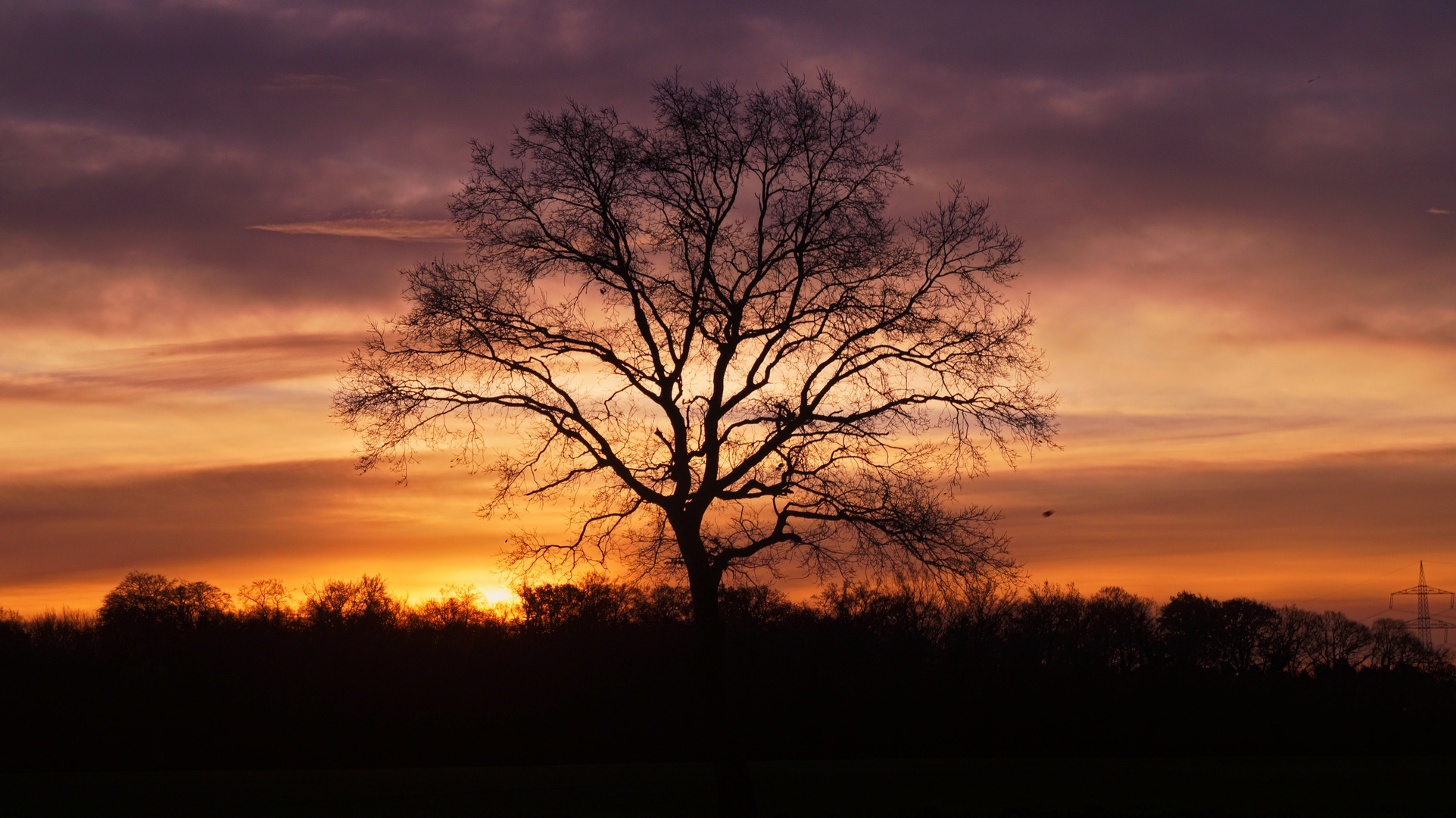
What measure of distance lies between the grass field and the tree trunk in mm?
8352

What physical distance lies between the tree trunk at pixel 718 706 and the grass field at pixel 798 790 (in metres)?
8.35

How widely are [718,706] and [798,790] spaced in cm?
1646

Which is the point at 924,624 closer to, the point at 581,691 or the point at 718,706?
the point at 581,691

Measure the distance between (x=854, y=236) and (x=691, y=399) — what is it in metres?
3.70

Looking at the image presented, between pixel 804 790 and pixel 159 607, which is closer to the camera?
pixel 804 790

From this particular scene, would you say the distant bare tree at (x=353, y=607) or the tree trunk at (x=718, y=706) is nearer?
the tree trunk at (x=718, y=706)

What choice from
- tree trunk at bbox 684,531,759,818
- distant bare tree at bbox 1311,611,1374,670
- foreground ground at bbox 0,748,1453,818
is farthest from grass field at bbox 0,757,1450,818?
distant bare tree at bbox 1311,611,1374,670

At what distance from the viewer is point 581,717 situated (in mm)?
57812

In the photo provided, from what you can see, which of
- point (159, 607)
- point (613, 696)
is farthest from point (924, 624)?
point (159, 607)

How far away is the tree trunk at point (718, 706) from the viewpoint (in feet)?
55.0

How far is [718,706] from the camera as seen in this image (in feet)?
55.7

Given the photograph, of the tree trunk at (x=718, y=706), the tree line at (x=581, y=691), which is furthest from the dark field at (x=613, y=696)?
the tree trunk at (x=718, y=706)

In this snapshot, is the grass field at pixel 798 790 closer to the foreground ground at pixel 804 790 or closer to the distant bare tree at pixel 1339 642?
the foreground ground at pixel 804 790

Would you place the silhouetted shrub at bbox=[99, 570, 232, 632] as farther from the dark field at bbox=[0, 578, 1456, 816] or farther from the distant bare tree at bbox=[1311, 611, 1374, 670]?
the distant bare tree at bbox=[1311, 611, 1374, 670]
